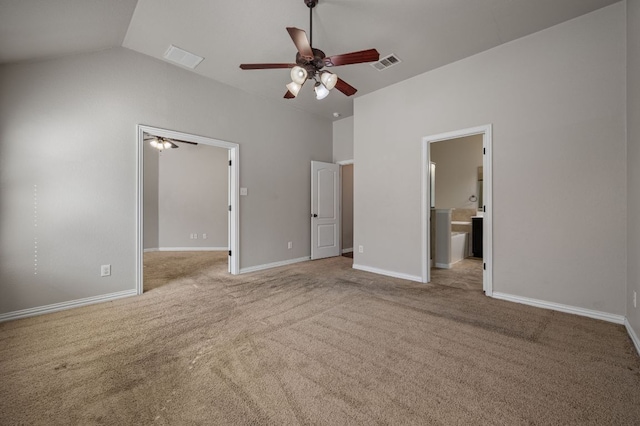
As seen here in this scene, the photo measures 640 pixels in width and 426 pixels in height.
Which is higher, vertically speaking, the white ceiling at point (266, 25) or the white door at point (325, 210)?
the white ceiling at point (266, 25)

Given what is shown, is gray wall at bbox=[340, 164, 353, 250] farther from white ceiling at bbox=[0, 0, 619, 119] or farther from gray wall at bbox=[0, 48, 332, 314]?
white ceiling at bbox=[0, 0, 619, 119]

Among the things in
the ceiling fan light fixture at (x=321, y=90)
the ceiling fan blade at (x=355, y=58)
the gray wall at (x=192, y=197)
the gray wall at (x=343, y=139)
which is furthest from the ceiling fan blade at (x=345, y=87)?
the gray wall at (x=192, y=197)

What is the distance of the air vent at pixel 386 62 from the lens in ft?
11.2

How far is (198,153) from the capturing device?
7.18 meters

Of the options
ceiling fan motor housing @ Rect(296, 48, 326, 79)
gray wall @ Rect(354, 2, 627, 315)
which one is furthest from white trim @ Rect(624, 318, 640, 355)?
ceiling fan motor housing @ Rect(296, 48, 326, 79)

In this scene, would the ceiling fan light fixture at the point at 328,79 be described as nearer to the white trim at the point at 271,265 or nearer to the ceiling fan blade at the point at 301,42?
the ceiling fan blade at the point at 301,42

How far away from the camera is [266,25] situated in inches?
111

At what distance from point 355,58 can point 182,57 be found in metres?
2.55

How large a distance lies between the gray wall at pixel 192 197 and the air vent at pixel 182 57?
365 centimetres

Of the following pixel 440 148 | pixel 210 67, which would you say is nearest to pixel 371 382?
pixel 210 67

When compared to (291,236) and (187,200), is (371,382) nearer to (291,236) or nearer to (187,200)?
(291,236)

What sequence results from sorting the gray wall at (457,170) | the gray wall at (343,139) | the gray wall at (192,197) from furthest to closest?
the gray wall at (192,197)
the gray wall at (457,170)
the gray wall at (343,139)

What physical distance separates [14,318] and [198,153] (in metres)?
5.34

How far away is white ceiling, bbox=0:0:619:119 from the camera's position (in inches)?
93.4
